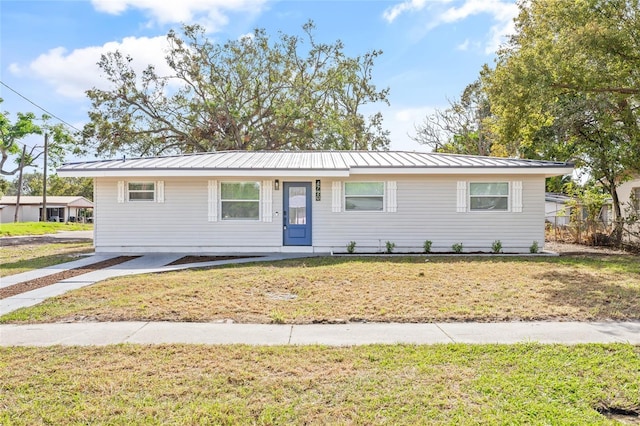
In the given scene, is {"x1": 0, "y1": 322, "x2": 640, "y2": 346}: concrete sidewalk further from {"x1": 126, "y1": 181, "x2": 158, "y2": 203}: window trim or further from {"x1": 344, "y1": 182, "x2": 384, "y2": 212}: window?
{"x1": 126, "y1": 181, "x2": 158, "y2": 203}: window trim

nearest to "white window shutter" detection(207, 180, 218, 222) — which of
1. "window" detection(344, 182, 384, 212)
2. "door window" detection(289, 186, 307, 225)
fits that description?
"door window" detection(289, 186, 307, 225)

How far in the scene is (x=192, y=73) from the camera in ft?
74.6

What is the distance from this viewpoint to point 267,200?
12.4 metres

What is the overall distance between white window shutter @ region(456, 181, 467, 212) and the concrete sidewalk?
24.2 feet

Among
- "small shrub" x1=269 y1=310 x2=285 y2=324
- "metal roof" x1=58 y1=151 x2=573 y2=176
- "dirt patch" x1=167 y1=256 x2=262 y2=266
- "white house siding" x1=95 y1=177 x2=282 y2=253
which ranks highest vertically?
"metal roof" x1=58 y1=151 x2=573 y2=176

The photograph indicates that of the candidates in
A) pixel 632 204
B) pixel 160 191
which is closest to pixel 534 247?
pixel 632 204

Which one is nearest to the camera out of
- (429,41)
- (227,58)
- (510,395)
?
(510,395)

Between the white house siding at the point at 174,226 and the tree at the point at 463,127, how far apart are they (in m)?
20.8

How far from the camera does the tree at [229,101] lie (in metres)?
22.4

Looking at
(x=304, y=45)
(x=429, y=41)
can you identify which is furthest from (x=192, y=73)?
(x=429, y=41)

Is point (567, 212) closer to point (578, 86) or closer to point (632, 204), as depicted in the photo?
point (632, 204)

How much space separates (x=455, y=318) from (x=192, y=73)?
21.7 metres

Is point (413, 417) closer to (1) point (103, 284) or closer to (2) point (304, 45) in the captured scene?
(1) point (103, 284)

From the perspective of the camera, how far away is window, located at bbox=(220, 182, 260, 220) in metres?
12.5
